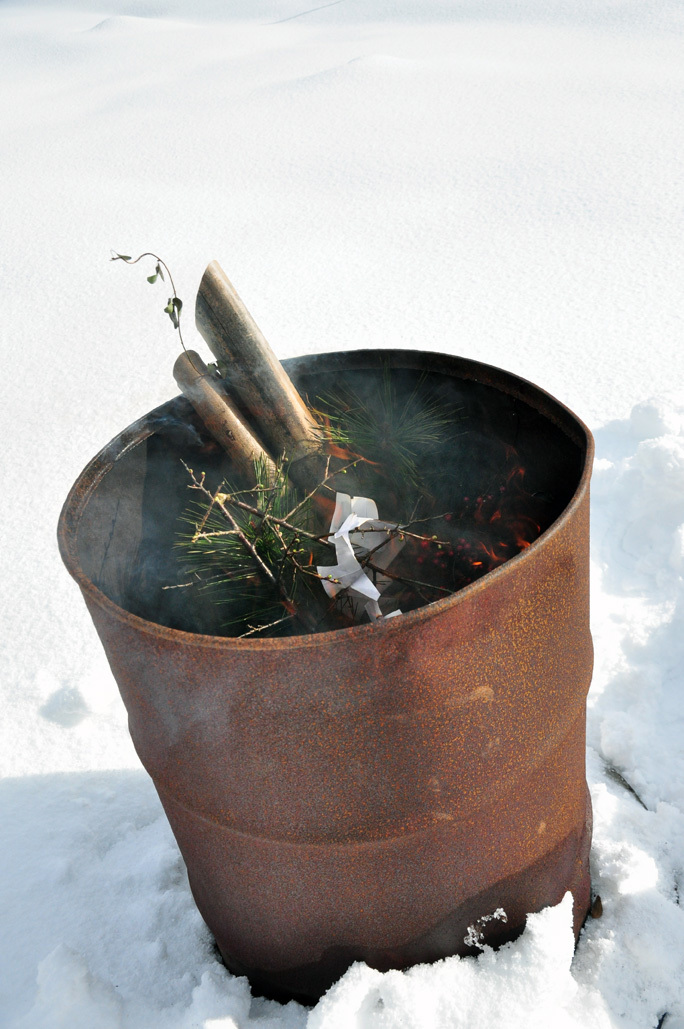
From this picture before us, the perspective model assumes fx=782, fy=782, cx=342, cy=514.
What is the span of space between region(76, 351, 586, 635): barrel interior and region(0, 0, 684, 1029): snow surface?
2.36 feet

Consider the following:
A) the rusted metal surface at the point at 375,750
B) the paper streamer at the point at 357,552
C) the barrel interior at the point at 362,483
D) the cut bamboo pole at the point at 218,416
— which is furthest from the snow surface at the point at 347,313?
the cut bamboo pole at the point at 218,416

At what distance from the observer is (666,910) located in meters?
1.58

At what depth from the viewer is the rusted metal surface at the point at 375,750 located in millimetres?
991

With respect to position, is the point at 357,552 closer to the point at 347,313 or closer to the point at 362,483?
the point at 362,483

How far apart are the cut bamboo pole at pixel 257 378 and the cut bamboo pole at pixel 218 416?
2.0 inches

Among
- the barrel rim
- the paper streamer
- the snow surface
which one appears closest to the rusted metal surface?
the barrel rim

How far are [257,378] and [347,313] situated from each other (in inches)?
91.6

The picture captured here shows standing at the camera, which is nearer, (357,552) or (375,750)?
(375,750)

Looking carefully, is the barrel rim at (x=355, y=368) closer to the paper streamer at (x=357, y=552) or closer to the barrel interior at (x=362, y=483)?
the barrel interior at (x=362, y=483)

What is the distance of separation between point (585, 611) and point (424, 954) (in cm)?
66

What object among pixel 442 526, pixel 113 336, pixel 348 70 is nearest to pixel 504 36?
pixel 348 70

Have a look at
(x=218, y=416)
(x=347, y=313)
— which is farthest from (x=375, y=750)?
(x=347, y=313)

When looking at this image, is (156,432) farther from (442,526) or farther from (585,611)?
(585,611)

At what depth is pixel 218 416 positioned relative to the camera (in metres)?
1.45
